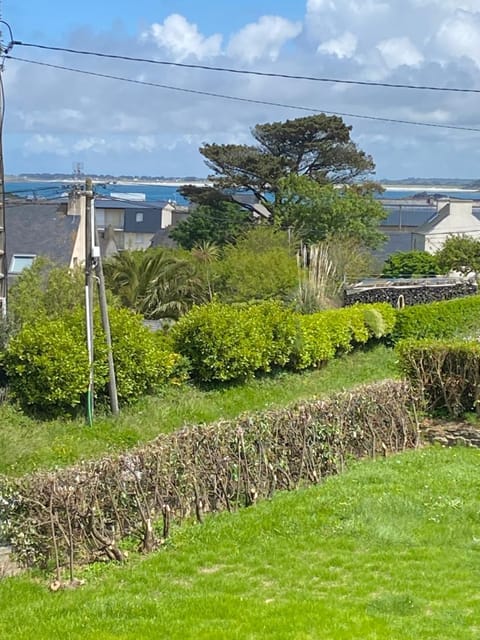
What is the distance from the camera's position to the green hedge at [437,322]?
75.3 ft

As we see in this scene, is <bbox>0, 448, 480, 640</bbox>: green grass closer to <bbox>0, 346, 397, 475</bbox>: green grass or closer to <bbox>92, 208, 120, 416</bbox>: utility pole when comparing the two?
<bbox>0, 346, 397, 475</bbox>: green grass

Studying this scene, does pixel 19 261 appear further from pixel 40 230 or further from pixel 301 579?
pixel 301 579

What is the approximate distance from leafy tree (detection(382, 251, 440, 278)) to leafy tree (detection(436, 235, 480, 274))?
549 mm

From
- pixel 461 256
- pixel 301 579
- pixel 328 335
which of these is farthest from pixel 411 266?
pixel 301 579

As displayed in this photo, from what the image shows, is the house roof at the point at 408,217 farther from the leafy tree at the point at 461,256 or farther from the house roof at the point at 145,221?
the leafy tree at the point at 461,256

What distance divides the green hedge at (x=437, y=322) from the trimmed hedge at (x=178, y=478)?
11576mm

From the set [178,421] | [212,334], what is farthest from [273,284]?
[178,421]

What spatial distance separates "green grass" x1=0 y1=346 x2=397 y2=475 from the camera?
1201 centimetres

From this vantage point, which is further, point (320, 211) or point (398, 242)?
point (398, 242)

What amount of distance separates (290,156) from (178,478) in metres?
47.1

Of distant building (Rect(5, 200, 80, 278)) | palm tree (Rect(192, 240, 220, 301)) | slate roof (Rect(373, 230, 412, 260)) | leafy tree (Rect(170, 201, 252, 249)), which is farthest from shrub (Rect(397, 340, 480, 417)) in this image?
slate roof (Rect(373, 230, 412, 260))

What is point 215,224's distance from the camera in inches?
2041

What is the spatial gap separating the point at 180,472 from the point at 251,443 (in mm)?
1091

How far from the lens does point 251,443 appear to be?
914 cm
